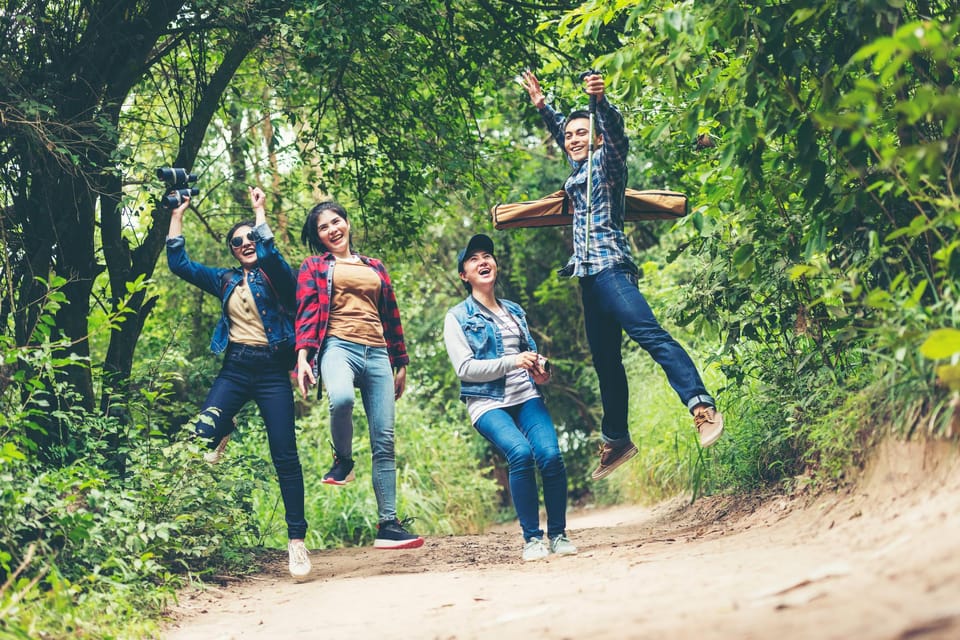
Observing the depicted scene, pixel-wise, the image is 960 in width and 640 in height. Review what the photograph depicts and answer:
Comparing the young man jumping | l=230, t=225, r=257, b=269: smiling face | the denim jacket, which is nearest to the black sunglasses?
l=230, t=225, r=257, b=269: smiling face

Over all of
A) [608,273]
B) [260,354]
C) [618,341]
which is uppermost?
[608,273]

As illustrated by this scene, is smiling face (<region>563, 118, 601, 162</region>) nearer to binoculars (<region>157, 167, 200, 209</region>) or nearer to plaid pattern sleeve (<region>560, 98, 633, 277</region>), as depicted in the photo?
plaid pattern sleeve (<region>560, 98, 633, 277</region>)

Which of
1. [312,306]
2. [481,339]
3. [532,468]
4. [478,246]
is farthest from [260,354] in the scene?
[532,468]

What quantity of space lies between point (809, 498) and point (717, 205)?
5.72 ft

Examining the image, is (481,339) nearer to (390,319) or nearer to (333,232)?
(390,319)

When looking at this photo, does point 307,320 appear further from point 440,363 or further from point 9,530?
point 440,363

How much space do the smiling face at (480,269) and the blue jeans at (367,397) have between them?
0.71 meters

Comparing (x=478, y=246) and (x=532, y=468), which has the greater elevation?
(x=478, y=246)

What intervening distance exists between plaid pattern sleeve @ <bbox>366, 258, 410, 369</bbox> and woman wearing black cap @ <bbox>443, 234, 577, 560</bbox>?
0.56 m

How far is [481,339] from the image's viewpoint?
18.1ft

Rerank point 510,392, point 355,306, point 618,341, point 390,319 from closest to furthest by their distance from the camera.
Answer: point 510,392 → point 618,341 → point 355,306 → point 390,319

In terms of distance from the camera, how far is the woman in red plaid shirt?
5602 millimetres

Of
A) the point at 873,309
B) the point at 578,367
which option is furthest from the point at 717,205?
the point at 578,367

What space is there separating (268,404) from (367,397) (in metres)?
0.59
